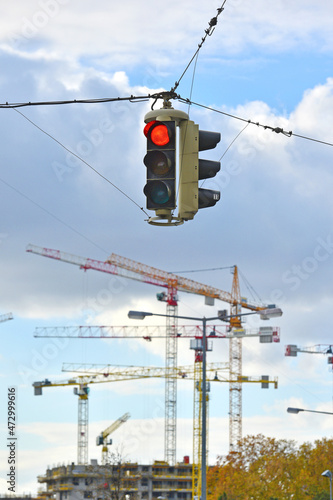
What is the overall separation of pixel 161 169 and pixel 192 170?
0.42 metres

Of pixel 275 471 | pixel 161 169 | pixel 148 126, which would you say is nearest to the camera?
pixel 161 169

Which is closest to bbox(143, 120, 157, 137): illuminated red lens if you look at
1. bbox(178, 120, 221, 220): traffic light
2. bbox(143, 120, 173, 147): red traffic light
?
bbox(143, 120, 173, 147): red traffic light

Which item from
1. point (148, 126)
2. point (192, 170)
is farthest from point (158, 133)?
point (192, 170)

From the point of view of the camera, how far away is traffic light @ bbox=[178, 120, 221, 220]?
1221 centimetres

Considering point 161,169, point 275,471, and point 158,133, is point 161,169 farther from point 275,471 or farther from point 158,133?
point 275,471

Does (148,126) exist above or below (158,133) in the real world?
above

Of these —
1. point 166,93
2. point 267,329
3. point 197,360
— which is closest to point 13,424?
point 267,329

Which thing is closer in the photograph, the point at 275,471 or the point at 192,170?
the point at 192,170

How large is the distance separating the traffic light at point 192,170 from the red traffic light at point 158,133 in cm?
26

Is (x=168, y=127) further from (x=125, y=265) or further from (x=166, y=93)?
(x=125, y=265)

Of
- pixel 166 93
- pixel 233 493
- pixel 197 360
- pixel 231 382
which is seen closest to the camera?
pixel 166 93

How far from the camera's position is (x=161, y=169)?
39.4 feet

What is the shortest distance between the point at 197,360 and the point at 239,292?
20787 mm

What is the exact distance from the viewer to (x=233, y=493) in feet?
327
